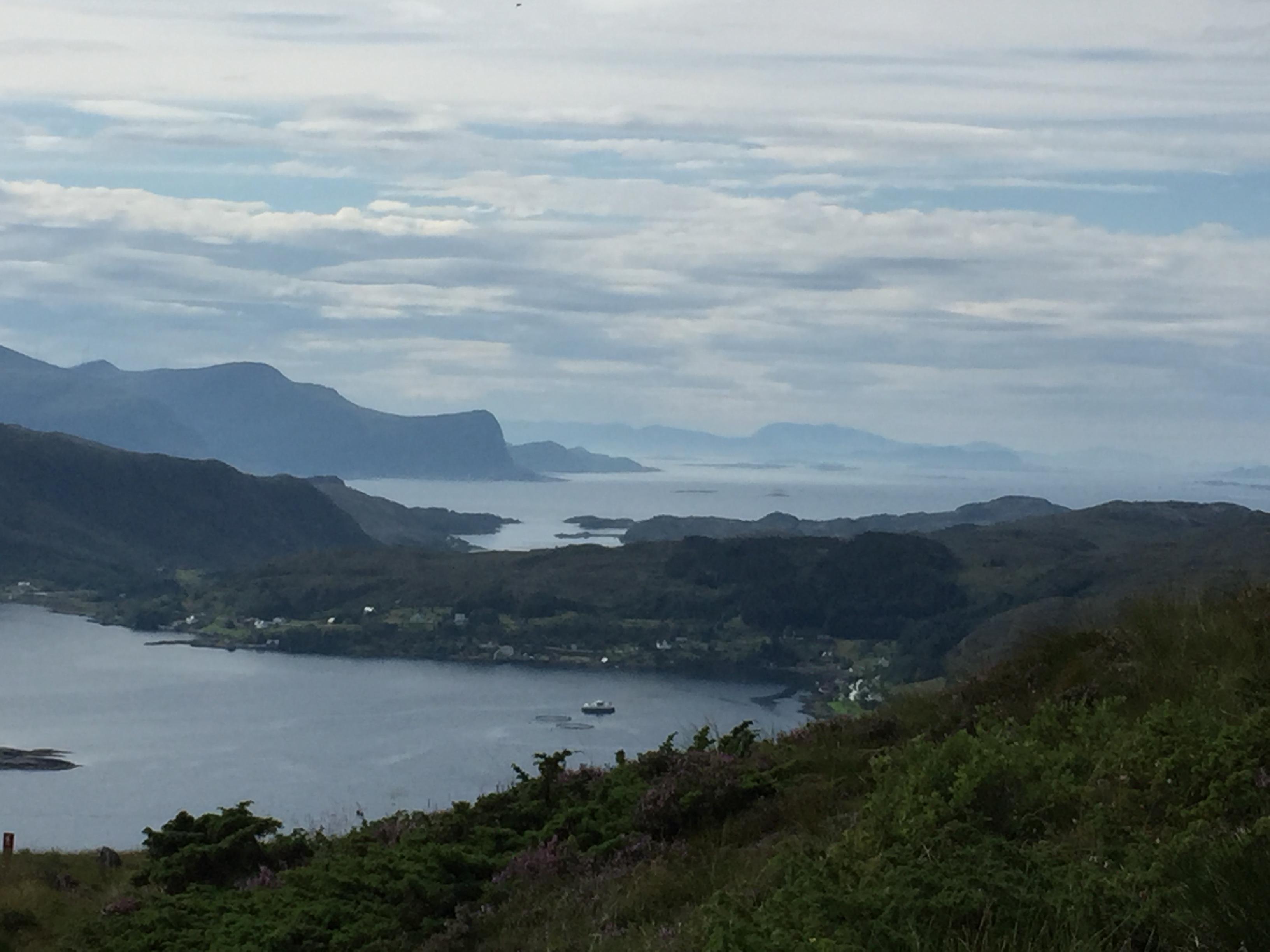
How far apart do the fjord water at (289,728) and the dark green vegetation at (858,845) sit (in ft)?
168

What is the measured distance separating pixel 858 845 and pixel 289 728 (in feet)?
445

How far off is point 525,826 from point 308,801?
3521 inches

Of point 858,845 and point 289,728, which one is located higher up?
point 858,845

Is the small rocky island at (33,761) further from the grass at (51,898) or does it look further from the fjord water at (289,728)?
the grass at (51,898)

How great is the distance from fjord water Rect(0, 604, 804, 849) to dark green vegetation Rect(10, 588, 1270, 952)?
168 ft

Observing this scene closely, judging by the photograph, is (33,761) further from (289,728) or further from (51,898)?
(51,898)

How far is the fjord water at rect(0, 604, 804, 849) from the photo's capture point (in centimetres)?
9744

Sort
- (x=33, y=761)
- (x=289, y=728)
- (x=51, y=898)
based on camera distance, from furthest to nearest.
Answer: (x=289, y=728), (x=33, y=761), (x=51, y=898)

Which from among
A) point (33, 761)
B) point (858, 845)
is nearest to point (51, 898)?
point (858, 845)

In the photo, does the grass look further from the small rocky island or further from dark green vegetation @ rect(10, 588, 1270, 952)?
the small rocky island

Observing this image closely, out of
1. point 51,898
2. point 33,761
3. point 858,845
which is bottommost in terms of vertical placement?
point 33,761

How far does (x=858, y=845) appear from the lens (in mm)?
7453

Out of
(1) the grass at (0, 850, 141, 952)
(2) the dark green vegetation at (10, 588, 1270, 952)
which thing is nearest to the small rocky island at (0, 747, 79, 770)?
(1) the grass at (0, 850, 141, 952)

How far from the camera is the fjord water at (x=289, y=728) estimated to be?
9744 cm
